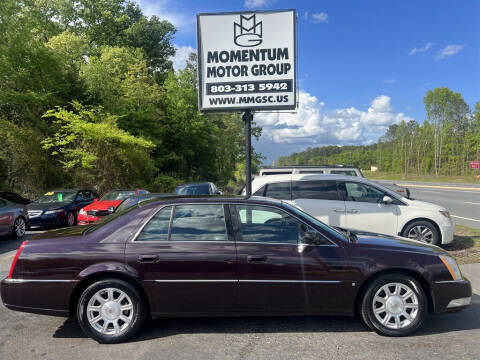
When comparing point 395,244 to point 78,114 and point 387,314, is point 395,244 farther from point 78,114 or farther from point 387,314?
point 78,114

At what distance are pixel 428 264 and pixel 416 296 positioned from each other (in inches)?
14.7

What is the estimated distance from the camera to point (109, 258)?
3609 mm

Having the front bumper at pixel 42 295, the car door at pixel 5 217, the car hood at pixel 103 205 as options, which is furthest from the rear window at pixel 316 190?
the car door at pixel 5 217

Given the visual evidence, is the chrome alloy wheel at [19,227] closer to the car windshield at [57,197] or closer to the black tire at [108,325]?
the car windshield at [57,197]

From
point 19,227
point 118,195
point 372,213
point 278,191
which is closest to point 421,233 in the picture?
point 372,213

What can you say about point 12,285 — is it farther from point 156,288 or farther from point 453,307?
point 453,307

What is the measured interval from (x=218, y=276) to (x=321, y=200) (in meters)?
4.39

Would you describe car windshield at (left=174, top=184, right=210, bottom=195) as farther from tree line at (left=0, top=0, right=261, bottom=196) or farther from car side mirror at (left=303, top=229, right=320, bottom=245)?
tree line at (left=0, top=0, right=261, bottom=196)

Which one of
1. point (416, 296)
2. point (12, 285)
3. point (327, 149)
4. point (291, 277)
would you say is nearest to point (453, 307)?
point (416, 296)

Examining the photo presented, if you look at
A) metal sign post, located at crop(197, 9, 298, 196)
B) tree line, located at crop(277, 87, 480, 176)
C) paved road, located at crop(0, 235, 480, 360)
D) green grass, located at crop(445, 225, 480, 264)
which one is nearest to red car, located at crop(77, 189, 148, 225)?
metal sign post, located at crop(197, 9, 298, 196)

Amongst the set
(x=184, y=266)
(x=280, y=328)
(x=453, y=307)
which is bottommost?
(x=280, y=328)

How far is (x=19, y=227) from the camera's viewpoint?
981 centimetres

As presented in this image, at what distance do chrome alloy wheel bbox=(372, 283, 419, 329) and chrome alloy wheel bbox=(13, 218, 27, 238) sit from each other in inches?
383

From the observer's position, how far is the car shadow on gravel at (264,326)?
383 cm
